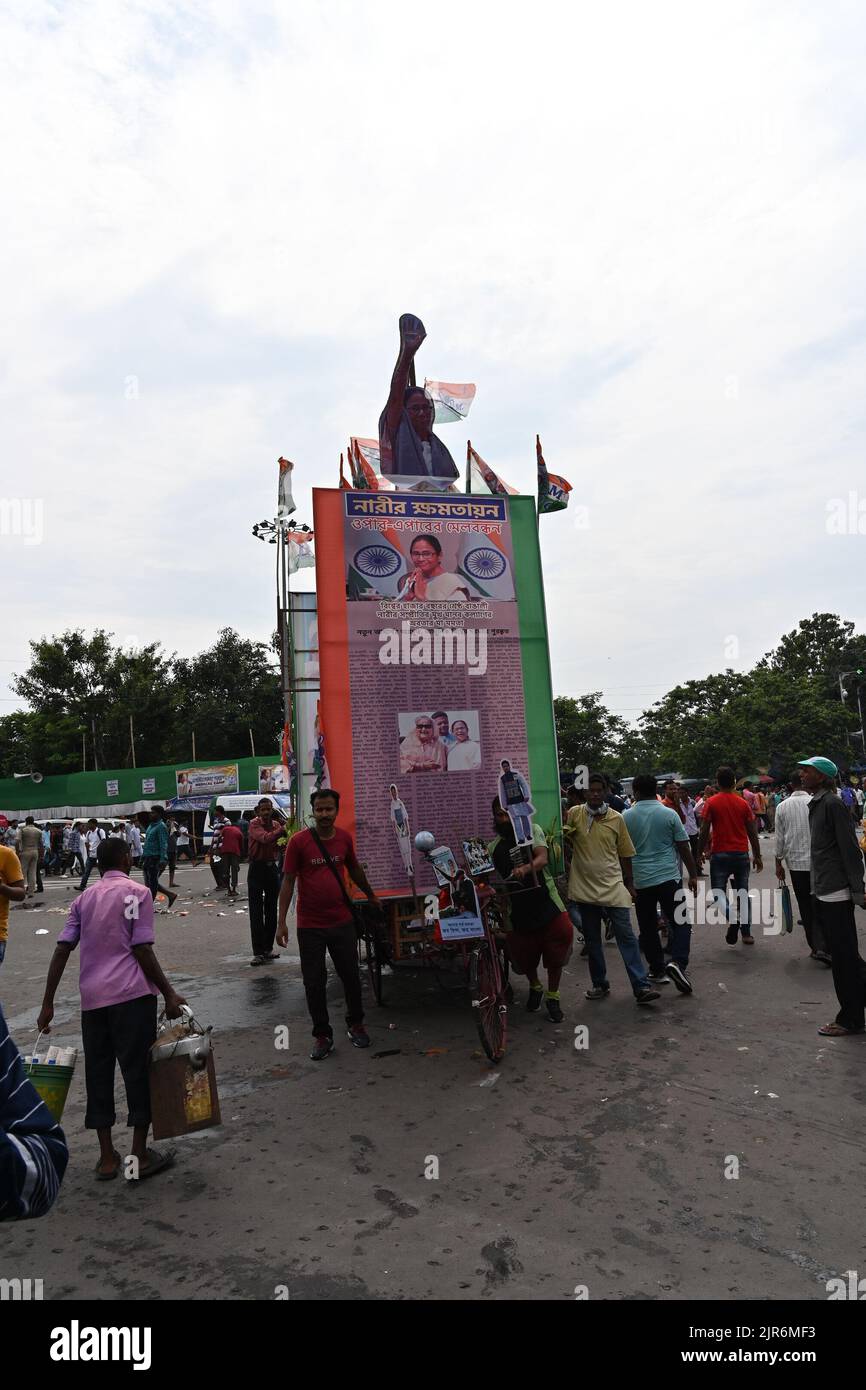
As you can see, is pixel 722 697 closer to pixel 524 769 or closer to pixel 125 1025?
pixel 524 769

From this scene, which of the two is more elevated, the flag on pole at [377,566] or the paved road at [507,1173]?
the flag on pole at [377,566]

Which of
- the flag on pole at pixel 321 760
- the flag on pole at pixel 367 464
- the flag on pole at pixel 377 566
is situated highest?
the flag on pole at pixel 367 464

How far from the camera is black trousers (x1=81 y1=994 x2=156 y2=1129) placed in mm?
4238

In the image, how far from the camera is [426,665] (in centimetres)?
702

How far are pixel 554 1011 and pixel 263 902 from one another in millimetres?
4160

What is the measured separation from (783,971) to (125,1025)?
5.99 m

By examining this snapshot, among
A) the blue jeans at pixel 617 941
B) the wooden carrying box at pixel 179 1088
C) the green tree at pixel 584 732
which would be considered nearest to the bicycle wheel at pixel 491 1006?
the blue jeans at pixel 617 941

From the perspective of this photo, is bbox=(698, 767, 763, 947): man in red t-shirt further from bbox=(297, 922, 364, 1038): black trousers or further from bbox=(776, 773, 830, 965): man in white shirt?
bbox=(297, 922, 364, 1038): black trousers

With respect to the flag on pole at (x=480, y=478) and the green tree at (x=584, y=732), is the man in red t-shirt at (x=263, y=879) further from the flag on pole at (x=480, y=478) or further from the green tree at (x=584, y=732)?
the green tree at (x=584, y=732)

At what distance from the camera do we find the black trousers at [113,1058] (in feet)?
13.9

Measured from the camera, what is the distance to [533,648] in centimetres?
739

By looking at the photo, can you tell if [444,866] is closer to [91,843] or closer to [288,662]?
[288,662]

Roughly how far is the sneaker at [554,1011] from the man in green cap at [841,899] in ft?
5.90
